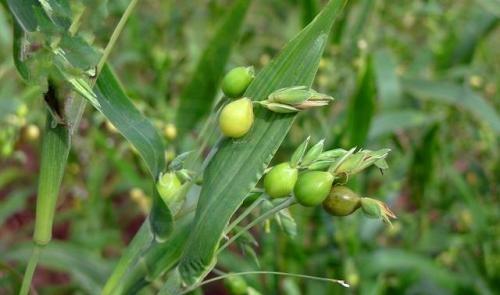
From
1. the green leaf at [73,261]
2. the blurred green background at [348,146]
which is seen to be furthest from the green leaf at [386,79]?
the green leaf at [73,261]

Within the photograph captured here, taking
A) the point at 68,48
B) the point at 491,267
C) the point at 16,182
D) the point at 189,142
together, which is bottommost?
the point at 491,267

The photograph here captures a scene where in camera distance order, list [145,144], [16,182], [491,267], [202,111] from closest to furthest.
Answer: [145,144], [202,111], [491,267], [16,182]

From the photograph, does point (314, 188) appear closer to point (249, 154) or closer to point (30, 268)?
point (249, 154)

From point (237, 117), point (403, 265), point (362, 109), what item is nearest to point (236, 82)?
point (237, 117)

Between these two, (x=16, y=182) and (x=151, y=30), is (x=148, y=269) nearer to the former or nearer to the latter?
(x=151, y=30)

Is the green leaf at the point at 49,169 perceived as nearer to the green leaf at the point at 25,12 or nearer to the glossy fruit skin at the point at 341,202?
the green leaf at the point at 25,12

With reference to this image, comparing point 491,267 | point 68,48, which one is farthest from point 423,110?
point 68,48

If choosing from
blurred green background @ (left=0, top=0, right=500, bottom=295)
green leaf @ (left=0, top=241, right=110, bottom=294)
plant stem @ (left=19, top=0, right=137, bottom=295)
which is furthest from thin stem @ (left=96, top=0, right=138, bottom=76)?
green leaf @ (left=0, top=241, right=110, bottom=294)
